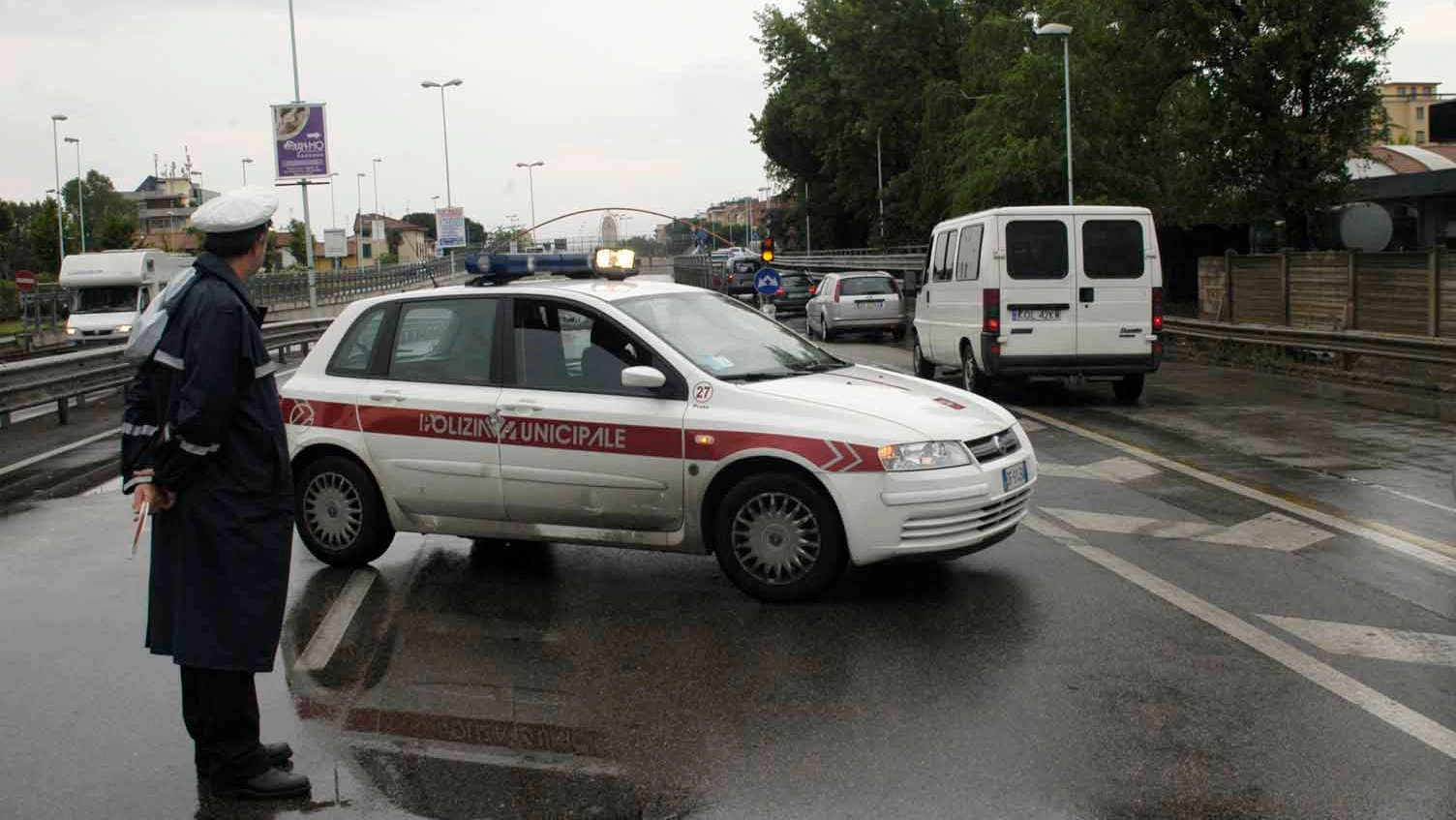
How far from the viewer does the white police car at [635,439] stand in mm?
6504

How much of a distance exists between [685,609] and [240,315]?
117 inches

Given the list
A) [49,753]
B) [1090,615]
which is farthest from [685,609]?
[49,753]

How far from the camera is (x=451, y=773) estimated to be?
15.1 feet

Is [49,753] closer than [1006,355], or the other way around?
[49,753]

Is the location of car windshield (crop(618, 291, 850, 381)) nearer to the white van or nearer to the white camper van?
the white van

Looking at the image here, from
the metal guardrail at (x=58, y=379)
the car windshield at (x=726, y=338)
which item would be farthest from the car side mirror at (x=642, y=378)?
the metal guardrail at (x=58, y=379)

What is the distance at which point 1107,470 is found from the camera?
10688 millimetres

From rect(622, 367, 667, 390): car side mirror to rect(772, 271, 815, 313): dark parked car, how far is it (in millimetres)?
35078

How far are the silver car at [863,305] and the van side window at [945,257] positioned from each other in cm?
1238

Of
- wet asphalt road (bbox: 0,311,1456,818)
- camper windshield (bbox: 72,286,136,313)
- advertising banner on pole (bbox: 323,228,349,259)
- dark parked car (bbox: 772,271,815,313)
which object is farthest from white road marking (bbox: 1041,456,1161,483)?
advertising banner on pole (bbox: 323,228,349,259)

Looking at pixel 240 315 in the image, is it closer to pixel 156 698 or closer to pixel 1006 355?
pixel 156 698

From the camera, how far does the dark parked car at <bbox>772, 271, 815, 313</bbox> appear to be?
138 feet

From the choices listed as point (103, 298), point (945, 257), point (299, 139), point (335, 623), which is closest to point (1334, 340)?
point (945, 257)

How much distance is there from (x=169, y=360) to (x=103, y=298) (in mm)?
32307
